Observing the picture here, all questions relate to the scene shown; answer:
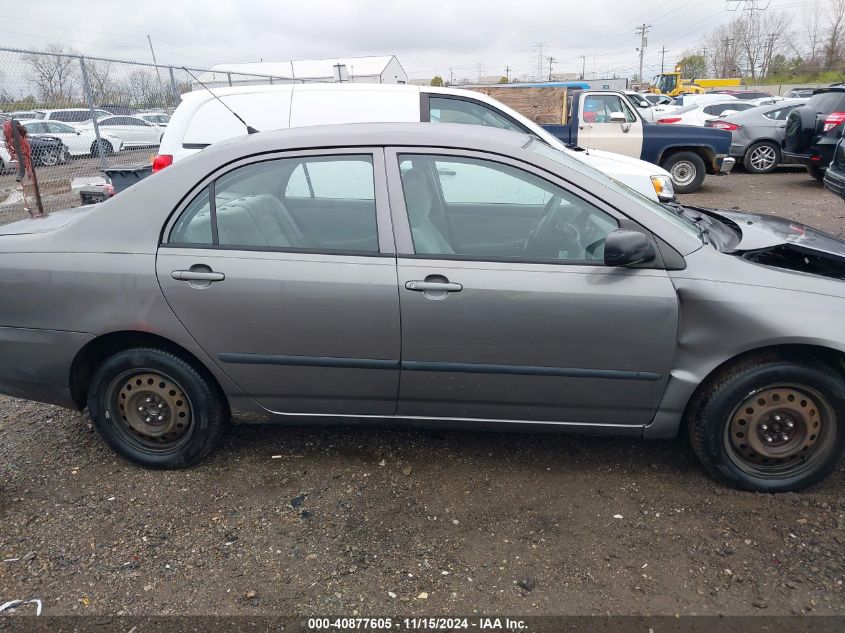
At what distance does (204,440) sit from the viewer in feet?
10.3

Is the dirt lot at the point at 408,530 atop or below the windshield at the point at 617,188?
below

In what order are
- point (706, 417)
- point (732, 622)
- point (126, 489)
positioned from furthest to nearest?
1. point (126, 489)
2. point (706, 417)
3. point (732, 622)

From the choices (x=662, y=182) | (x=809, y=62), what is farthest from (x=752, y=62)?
(x=662, y=182)

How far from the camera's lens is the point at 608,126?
36.0 ft

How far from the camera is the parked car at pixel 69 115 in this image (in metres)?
10.4

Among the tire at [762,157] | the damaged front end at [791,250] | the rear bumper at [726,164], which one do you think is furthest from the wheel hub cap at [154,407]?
the tire at [762,157]

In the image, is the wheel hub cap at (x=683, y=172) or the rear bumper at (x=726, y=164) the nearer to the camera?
the rear bumper at (x=726, y=164)

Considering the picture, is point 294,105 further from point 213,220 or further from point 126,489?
point 126,489

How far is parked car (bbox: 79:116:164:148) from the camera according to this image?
47.9ft

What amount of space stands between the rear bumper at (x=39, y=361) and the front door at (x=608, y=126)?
372 inches

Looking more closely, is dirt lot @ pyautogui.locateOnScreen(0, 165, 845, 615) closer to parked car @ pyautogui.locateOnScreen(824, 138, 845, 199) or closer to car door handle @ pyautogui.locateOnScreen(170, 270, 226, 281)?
car door handle @ pyautogui.locateOnScreen(170, 270, 226, 281)

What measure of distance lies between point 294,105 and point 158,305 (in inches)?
147

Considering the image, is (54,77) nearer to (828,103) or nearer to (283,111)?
(283,111)

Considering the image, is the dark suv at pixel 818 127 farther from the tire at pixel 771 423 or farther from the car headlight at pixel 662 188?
the tire at pixel 771 423
